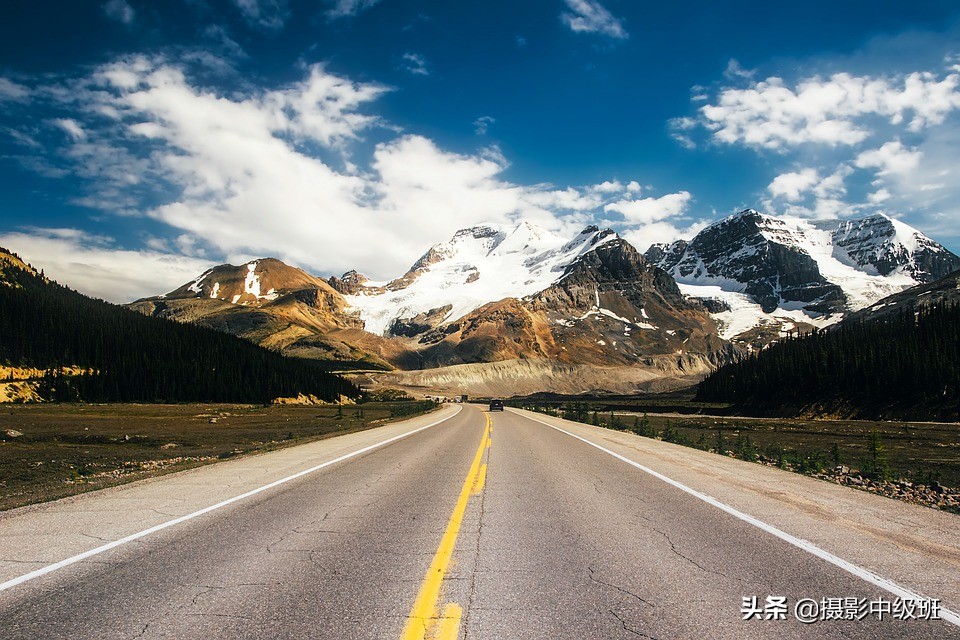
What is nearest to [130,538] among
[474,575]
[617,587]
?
[474,575]

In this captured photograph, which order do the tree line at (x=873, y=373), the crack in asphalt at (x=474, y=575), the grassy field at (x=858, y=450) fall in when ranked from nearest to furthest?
1. the crack in asphalt at (x=474, y=575)
2. the grassy field at (x=858, y=450)
3. the tree line at (x=873, y=373)

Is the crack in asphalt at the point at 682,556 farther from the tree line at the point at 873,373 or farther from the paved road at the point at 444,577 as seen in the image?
the tree line at the point at 873,373

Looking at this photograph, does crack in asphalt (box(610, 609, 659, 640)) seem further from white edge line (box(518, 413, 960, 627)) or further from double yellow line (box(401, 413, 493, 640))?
white edge line (box(518, 413, 960, 627))

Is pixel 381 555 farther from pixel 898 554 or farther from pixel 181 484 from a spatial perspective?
pixel 181 484

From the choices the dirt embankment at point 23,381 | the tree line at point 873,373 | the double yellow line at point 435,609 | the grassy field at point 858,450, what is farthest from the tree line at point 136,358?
the double yellow line at point 435,609

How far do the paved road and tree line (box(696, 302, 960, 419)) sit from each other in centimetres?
8468

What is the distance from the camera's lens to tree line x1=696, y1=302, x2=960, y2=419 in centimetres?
7281

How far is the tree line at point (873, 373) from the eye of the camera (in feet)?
239

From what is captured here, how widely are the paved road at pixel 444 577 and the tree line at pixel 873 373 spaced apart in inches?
3334

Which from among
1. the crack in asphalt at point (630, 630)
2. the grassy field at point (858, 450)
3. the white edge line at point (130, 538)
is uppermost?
the crack in asphalt at point (630, 630)

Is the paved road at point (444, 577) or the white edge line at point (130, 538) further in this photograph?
the white edge line at point (130, 538)

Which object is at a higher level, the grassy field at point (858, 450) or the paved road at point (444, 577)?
the paved road at point (444, 577)

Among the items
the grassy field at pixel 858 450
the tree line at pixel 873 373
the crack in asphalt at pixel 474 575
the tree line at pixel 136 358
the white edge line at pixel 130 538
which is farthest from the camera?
the tree line at pixel 136 358

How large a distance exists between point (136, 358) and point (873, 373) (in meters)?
137
